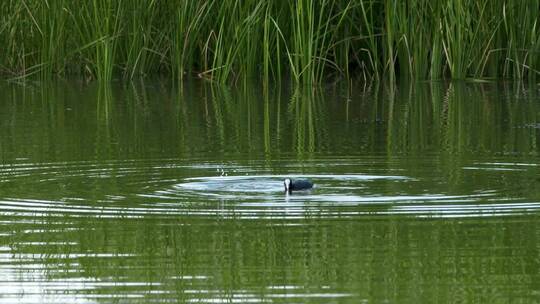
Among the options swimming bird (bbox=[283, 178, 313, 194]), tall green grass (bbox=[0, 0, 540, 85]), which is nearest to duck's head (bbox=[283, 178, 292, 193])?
swimming bird (bbox=[283, 178, 313, 194])

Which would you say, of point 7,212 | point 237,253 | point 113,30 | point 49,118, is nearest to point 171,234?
point 237,253

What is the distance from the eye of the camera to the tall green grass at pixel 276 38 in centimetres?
1653

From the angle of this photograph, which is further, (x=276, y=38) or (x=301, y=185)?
(x=276, y=38)

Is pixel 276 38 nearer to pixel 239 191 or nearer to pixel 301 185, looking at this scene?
pixel 239 191

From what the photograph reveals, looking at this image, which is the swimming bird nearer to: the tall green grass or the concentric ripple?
the concentric ripple

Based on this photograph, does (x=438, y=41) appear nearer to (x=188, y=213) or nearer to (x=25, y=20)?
(x=25, y=20)

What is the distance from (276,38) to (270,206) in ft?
31.4

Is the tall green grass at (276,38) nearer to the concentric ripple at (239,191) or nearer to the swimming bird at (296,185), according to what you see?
the concentric ripple at (239,191)

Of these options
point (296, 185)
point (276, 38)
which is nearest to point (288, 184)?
point (296, 185)

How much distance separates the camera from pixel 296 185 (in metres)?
7.96

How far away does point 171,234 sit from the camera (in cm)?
662

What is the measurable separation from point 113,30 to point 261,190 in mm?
9889

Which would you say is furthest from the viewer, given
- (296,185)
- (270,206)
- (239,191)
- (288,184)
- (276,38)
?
(276,38)

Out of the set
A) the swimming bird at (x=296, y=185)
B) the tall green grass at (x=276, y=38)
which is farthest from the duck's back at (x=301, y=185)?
the tall green grass at (x=276, y=38)
